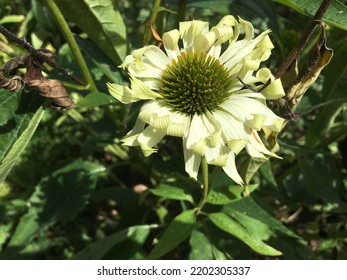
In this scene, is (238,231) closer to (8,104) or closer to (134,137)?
(134,137)

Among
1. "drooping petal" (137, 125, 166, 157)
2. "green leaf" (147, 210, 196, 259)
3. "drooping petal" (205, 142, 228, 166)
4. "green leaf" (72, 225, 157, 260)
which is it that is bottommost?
"green leaf" (72, 225, 157, 260)

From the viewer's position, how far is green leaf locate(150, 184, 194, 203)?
103 centimetres

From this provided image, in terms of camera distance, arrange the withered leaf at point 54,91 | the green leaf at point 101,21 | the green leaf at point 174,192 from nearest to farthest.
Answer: the withered leaf at point 54,91 < the green leaf at point 101,21 < the green leaf at point 174,192

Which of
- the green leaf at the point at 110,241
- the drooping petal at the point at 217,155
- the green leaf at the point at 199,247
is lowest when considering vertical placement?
the green leaf at the point at 110,241

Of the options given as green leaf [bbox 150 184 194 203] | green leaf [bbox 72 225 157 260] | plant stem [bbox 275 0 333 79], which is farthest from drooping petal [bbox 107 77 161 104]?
green leaf [bbox 72 225 157 260]

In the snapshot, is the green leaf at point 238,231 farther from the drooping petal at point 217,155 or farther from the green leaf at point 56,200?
the green leaf at point 56,200

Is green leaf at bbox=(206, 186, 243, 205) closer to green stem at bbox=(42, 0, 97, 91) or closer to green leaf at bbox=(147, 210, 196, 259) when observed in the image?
green leaf at bbox=(147, 210, 196, 259)

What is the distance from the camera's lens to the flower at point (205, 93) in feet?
2.34

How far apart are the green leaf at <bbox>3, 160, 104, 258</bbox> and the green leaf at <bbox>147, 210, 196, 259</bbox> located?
346mm

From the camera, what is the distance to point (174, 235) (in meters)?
0.98

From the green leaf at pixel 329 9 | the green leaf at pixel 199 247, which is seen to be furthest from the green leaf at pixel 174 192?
the green leaf at pixel 329 9

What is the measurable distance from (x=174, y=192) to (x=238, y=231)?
176 millimetres

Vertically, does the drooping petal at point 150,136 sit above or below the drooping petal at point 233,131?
below

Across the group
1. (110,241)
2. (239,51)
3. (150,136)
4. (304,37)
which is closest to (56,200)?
(110,241)
